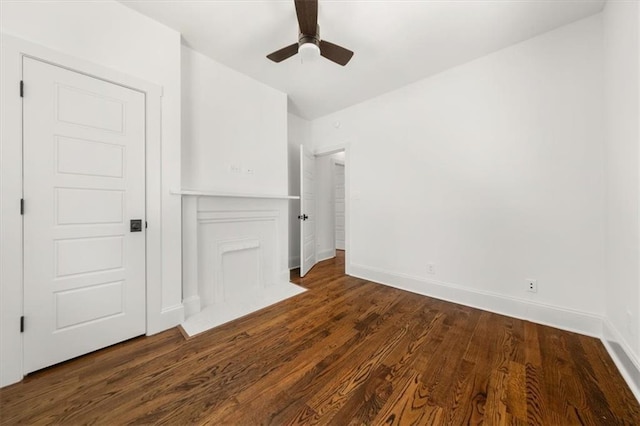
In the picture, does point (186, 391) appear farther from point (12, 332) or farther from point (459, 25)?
point (459, 25)

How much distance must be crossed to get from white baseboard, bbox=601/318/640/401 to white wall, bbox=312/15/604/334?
0.53 feet

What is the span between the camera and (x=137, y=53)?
6.14ft

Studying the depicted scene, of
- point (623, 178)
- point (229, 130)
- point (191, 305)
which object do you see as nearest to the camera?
point (623, 178)

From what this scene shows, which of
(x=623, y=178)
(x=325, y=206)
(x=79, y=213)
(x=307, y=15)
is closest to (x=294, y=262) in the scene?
(x=325, y=206)

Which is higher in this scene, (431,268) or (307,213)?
(307,213)

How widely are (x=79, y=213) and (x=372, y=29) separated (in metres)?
2.79

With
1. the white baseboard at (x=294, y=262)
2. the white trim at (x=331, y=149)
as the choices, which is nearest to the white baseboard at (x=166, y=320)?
the white baseboard at (x=294, y=262)

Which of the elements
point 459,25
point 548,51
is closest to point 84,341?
point 459,25

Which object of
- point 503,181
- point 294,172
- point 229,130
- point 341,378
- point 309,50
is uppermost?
point 309,50

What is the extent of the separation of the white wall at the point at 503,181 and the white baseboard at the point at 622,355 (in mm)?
162

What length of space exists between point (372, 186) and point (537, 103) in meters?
1.84

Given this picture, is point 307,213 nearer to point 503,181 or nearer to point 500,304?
point 503,181

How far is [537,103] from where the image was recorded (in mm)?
2066

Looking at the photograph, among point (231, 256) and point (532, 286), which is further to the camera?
point (231, 256)
